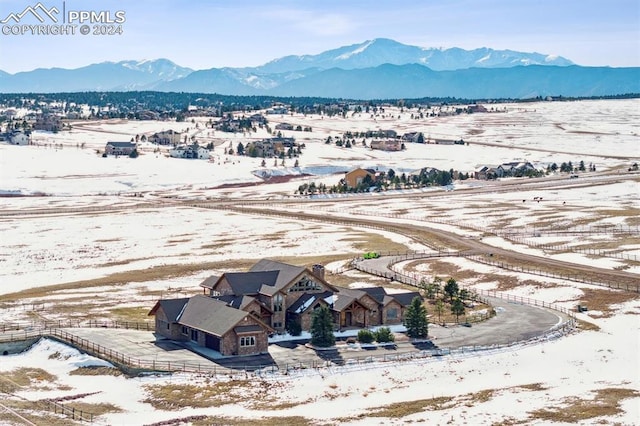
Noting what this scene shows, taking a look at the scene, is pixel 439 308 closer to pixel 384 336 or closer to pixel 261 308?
pixel 384 336

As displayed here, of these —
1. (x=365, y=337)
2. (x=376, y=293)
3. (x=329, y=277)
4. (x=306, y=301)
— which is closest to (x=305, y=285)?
(x=306, y=301)

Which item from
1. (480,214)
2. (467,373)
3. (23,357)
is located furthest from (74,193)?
(467,373)

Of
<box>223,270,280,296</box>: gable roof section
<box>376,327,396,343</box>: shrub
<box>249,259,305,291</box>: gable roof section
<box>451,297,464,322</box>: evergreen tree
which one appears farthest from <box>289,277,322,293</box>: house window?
<box>451,297,464,322</box>: evergreen tree

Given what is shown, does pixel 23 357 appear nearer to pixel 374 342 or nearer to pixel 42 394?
pixel 42 394

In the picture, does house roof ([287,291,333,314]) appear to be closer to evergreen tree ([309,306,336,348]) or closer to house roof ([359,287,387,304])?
house roof ([359,287,387,304])

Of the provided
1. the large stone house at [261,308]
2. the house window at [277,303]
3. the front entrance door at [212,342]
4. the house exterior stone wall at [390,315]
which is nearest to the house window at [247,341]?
the large stone house at [261,308]

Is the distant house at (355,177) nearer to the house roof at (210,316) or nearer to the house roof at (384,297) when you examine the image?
the house roof at (384,297)

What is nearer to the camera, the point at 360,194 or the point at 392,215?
the point at 392,215
